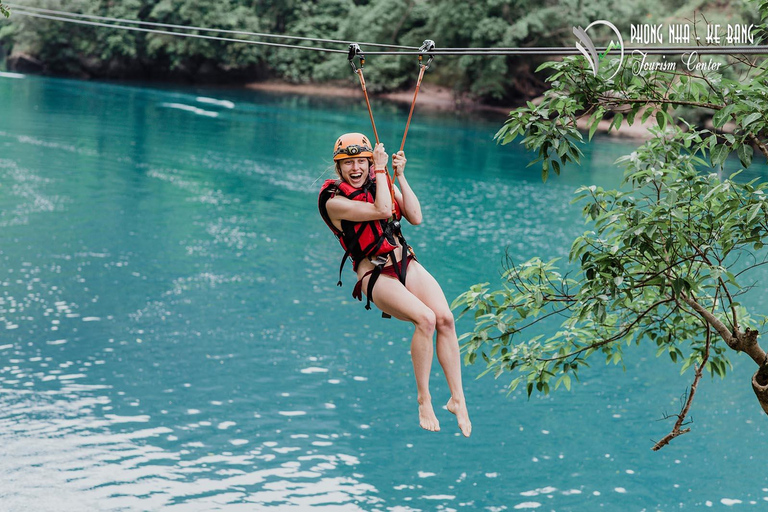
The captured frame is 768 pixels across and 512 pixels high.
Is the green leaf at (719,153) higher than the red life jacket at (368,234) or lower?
higher

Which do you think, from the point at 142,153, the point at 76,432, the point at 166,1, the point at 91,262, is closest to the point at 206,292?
the point at 91,262

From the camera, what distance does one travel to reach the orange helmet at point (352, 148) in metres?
6.48

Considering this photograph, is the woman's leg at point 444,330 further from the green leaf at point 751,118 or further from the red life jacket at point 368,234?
the green leaf at point 751,118

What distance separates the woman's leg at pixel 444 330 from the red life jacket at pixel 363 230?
0.30 m

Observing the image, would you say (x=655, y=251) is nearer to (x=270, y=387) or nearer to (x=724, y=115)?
(x=724, y=115)

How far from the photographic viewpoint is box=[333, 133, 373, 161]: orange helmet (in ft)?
21.2

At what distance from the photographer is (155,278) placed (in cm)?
2516

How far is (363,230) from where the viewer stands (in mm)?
6637

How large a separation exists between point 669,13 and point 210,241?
36.2m

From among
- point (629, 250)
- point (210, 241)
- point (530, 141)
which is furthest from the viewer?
point (210, 241)

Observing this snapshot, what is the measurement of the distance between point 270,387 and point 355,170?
14.6 metres

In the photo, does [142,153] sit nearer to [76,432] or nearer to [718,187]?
[76,432]

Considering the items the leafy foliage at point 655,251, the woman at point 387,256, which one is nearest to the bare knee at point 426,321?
the woman at point 387,256

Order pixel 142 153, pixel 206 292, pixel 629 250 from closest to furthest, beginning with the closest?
1. pixel 629 250
2. pixel 206 292
3. pixel 142 153
